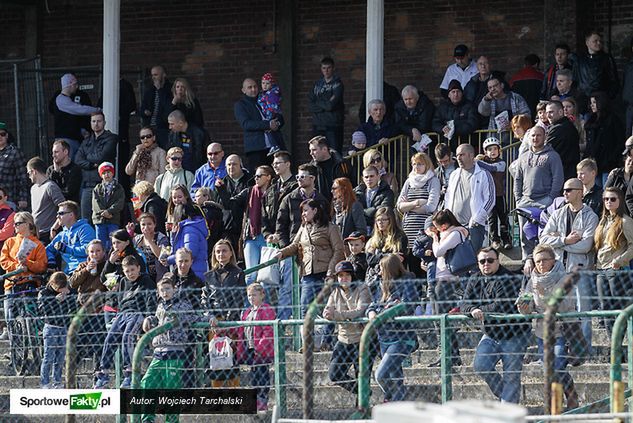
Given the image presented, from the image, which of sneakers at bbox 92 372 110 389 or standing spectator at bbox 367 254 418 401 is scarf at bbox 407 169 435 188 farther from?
sneakers at bbox 92 372 110 389

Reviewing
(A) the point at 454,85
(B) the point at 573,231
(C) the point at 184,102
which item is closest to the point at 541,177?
(B) the point at 573,231

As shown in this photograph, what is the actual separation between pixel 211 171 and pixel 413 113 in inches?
95.9

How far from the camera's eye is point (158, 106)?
17453 millimetres

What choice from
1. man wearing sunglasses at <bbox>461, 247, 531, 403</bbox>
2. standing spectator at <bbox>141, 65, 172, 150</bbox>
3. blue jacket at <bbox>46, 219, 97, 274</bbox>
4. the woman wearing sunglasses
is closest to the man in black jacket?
the woman wearing sunglasses

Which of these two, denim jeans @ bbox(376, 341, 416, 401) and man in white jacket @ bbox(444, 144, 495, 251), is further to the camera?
man in white jacket @ bbox(444, 144, 495, 251)

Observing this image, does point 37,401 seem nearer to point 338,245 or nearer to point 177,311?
point 177,311

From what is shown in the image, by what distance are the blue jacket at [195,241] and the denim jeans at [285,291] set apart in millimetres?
749

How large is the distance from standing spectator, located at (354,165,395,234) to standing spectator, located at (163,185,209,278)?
158cm

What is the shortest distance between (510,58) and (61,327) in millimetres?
7838

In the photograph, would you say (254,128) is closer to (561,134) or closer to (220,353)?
(561,134)

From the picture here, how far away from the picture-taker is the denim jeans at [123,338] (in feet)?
38.6

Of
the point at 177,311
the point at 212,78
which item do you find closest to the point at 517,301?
the point at 177,311

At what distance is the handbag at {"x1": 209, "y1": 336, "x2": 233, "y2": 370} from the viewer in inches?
450

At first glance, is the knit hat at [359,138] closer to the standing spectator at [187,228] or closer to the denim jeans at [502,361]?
the standing spectator at [187,228]
